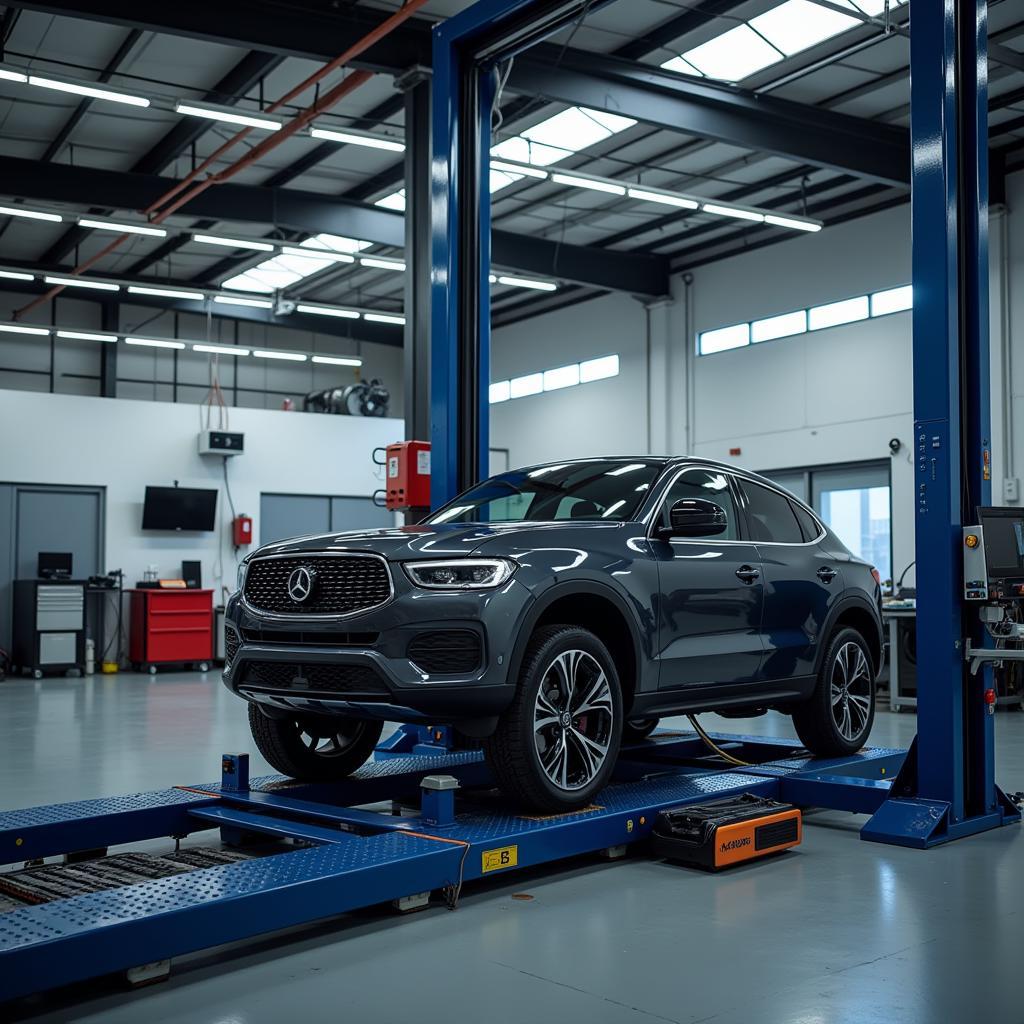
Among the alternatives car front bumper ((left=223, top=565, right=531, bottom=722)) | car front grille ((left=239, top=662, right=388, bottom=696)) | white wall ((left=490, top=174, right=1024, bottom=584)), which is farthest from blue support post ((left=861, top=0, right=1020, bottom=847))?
white wall ((left=490, top=174, right=1024, bottom=584))

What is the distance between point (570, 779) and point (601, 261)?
15.2 metres

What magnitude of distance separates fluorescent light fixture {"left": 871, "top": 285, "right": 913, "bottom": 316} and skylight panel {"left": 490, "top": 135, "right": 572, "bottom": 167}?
4.72 m

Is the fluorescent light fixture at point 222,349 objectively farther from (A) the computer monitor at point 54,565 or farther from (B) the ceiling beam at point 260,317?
(A) the computer monitor at point 54,565

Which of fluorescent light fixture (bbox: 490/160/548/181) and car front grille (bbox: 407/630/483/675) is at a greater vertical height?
fluorescent light fixture (bbox: 490/160/548/181)

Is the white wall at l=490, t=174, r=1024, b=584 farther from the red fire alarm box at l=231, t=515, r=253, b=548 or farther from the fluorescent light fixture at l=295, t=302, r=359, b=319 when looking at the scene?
the red fire alarm box at l=231, t=515, r=253, b=548

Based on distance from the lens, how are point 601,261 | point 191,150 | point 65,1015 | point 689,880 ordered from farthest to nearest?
point 601,261
point 191,150
point 689,880
point 65,1015

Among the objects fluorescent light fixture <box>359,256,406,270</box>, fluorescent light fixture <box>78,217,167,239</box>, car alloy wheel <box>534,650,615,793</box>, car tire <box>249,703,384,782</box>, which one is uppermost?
fluorescent light fixture <box>359,256,406,270</box>

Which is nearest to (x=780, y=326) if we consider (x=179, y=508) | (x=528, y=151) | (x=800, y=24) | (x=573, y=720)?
(x=528, y=151)

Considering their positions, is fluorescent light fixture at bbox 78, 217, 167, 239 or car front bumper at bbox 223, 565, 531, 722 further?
fluorescent light fixture at bbox 78, 217, 167, 239

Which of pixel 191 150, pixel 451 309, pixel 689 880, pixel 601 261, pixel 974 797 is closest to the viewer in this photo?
pixel 689 880

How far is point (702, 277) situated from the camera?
18.9m

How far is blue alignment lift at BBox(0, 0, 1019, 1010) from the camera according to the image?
127 inches

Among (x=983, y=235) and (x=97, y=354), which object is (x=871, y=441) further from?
(x=97, y=354)

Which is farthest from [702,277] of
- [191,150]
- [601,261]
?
[191,150]
